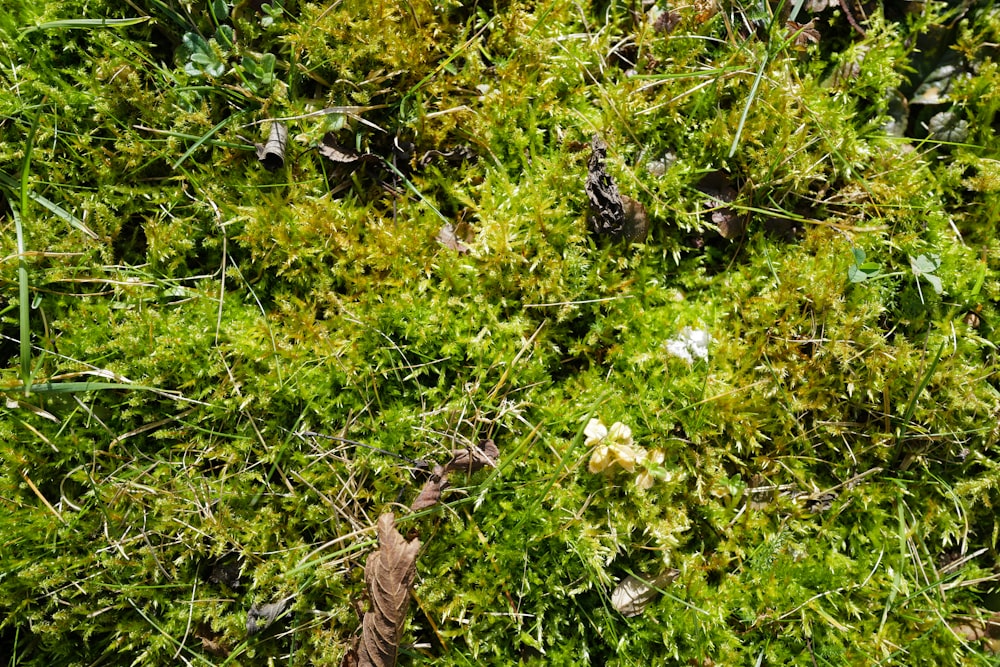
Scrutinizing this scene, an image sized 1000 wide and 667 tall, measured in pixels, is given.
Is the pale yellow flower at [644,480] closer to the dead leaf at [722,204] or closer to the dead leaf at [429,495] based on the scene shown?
the dead leaf at [429,495]

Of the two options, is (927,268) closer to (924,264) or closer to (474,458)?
(924,264)

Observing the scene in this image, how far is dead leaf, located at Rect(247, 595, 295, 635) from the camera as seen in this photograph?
2375 millimetres

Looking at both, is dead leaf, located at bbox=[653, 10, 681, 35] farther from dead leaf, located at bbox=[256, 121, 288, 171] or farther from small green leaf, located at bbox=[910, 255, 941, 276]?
dead leaf, located at bbox=[256, 121, 288, 171]

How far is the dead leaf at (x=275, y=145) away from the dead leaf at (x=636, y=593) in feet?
7.43

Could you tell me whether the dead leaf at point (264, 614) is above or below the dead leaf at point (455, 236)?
below

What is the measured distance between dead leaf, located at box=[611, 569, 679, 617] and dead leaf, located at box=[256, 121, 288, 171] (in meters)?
2.26

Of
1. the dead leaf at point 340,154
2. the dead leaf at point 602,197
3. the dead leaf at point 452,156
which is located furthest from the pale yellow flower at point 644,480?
the dead leaf at point 340,154

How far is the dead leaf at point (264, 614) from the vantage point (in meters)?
2.38

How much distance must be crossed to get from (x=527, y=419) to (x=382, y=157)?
1304 millimetres

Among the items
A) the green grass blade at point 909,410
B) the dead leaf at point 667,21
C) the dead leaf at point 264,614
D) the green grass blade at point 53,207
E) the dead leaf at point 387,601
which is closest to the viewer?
the dead leaf at point 387,601

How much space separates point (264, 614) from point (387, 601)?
1.66 feet

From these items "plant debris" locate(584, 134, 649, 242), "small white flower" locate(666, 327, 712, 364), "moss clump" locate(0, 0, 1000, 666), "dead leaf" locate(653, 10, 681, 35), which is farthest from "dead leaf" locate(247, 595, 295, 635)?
"dead leaf" locate(653, 10, 681, 35)

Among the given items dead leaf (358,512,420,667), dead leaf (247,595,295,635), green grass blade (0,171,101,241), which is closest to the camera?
dead leaf (358,512,420,667)

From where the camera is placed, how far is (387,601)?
2283 millimetres
